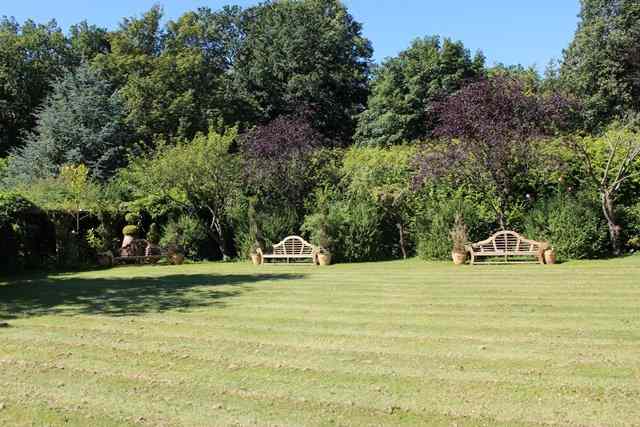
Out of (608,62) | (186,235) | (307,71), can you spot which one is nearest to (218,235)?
(186,235)

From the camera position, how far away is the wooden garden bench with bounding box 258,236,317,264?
16.9 metres

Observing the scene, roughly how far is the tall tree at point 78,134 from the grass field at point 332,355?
19.0m

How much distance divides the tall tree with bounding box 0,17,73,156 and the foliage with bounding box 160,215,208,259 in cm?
1828

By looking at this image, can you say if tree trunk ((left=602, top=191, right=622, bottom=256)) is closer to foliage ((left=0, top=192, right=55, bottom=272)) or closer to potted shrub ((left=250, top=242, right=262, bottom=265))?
potted shrub ((left=250, top=242, right=262, bottom=265))

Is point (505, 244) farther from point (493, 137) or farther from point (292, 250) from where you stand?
point (292, 250)

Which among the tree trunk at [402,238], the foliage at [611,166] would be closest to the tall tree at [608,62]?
the foliage at [611,166]

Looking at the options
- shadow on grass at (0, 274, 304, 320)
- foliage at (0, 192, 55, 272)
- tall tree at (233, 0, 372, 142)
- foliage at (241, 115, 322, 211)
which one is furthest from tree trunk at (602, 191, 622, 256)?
tall tree at (233, 0, 372, 142)

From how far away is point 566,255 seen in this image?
14414mm

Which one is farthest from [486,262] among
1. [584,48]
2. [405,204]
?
[584,48]

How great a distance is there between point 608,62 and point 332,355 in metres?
29.3

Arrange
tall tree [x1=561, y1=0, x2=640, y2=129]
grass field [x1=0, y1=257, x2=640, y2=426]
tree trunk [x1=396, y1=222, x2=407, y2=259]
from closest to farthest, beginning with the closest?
1. grass field [x1=0, y1=257, x2=640, y2=426]
2. tree trunk [x1=396, y1=222, x2=407, y2=259]
3. tall tree [x1=561, y1=0, x2=640, y2=129]

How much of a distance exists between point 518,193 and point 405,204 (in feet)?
10.4

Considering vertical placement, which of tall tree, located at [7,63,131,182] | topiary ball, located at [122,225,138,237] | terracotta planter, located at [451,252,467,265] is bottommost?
terracotta planter, located at [451,252,467,265]

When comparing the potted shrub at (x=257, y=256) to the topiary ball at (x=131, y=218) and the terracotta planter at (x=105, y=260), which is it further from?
the topiary ball at (x=131, y=218)
